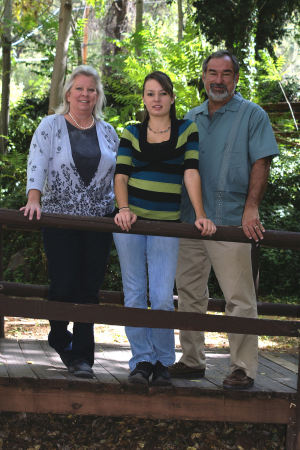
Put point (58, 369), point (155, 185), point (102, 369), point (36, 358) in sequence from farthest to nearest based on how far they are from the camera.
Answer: point (36, 358), point (102, 369), point (58, 369), point (155, 185)

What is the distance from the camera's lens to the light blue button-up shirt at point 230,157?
4.08 meters

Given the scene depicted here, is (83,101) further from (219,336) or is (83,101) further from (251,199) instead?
(219,336)

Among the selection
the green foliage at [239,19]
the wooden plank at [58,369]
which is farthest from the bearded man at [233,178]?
the green foliage at [239,19]

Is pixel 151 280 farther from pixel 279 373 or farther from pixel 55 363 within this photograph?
pixel 279 373

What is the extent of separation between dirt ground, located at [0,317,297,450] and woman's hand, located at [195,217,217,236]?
151 centimetres

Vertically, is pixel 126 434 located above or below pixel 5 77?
below

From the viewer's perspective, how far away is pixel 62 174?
3.95m

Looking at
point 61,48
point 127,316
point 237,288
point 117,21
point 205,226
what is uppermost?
point 117,21

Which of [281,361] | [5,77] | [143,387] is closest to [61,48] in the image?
[5,77]

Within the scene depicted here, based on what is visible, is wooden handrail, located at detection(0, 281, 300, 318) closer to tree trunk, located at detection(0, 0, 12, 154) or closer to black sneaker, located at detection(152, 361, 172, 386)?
black sneaker, located at detection(152, 361, 172, 386)

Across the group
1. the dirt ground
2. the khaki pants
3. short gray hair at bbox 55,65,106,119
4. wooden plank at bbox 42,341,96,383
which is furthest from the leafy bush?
short gray hair at bbox 55,65,106,119

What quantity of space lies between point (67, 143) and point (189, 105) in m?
7.92

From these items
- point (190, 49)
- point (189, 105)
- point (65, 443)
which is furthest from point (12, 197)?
point (65, 443)

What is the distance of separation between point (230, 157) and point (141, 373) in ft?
5.02
